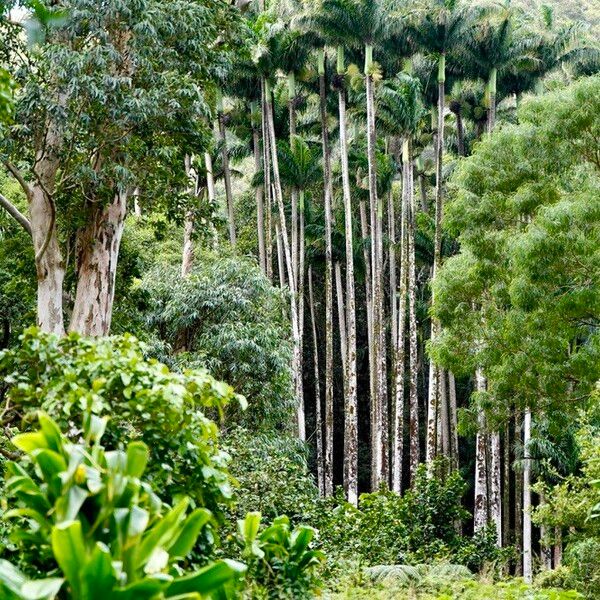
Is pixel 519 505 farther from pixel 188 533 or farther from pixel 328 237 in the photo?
pixel 188 533

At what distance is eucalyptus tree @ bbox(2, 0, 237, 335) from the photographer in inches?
352

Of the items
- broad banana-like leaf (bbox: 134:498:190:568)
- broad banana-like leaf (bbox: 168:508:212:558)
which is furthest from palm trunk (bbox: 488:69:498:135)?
broad banana-like leaf (bbox: 134:498:190:568)

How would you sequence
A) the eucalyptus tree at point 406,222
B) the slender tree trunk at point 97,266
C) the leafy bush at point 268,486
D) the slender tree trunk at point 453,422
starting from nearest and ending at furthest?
1. the slender tree trunk at point 97,266
2. the leafy bush at point 268,486
3. the eucalyptus tree at point 406,222
4. the slender tree trunk at point 453,422

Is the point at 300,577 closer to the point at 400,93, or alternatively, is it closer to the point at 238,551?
the point at 238,551

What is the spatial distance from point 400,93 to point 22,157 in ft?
44.9

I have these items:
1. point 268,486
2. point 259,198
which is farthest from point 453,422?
point 268,486

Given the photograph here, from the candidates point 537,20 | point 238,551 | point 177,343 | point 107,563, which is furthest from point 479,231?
point 537,20

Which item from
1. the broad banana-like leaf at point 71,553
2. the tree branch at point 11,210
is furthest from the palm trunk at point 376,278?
the broad banana-like leaf at point 71,553

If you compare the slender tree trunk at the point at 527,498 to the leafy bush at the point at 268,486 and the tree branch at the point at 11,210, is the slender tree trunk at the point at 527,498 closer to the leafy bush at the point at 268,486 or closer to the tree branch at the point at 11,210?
the leafy bush at the point at 268,486

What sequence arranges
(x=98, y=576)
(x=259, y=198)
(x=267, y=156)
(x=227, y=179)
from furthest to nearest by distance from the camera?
(x=259, y=198) → (x=227, y=179) → (x=267, y=156) → (x=98, y=576)

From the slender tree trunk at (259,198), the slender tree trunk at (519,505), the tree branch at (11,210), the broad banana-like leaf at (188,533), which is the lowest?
the slender tree trunk at (519,505)

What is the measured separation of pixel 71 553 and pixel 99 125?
7.45 meters

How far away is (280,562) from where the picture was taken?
4.91m

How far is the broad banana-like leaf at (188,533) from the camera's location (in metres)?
2.76
